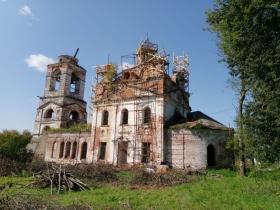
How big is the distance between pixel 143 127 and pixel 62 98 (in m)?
13.4

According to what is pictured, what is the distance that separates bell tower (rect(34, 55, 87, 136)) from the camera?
35.5 metres

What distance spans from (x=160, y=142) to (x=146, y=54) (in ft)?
37.5

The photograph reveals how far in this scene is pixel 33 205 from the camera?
916cm

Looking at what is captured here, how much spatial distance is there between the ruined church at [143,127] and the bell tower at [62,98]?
0.43 meters

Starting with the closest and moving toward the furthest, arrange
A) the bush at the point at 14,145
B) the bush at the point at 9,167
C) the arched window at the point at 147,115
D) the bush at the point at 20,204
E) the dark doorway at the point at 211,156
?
1. the bush at the point at 20,204
2. the bush at the point at 9,167
3. the dark doorway at the point at 211,156
4. the arched window at the point at 147,115
5. the bush at the point at 14,145

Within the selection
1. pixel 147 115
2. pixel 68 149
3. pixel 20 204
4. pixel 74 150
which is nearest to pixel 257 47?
pixel 20 204

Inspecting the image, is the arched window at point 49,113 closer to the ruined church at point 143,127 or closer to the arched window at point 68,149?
the ruined church at point 143,127

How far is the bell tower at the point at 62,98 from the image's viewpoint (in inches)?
1399

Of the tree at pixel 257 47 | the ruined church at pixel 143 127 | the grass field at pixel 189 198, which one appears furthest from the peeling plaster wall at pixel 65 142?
the tree at pixel 257 47

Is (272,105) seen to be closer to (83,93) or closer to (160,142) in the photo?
(160,142)

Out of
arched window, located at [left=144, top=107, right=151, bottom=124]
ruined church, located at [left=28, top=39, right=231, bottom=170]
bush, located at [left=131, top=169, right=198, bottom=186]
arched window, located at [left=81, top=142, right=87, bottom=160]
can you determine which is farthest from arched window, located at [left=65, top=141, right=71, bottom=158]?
bush, located at [left=131, top=169, right=198, bottom=186]

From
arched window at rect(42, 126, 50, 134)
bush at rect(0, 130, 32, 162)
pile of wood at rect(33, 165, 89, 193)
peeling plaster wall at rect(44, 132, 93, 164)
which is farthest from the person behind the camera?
arched window at rect(42, 126, 50, 134)

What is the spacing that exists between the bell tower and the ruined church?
43cm

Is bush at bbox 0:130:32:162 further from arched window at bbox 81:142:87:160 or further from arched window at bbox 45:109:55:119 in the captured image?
arched window at bbox 81:142:87:160
